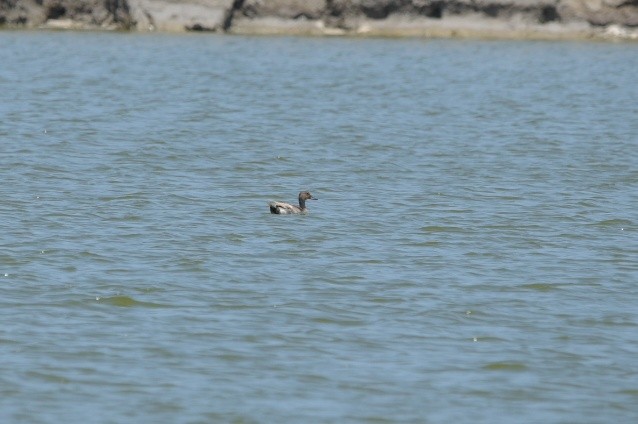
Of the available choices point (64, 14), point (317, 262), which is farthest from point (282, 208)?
point (64, 14)

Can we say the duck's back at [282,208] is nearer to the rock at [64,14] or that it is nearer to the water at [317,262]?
the water at [317,262]

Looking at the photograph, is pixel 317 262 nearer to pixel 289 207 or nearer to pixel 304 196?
pixel 289 207

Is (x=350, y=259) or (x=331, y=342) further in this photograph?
(x=350, y=259)

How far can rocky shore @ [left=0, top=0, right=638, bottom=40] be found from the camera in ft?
161

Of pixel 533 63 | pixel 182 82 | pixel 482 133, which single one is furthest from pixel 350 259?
pixel 533 63

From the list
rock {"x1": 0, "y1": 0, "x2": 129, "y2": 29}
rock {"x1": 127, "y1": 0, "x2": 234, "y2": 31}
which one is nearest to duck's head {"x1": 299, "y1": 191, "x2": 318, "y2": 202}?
rock {"x1": 127, "y1": 0, "x2": 234, "y2": 31}

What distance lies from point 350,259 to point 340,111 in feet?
50.9

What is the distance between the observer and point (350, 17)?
5062cm

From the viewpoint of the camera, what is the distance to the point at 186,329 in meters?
11.3

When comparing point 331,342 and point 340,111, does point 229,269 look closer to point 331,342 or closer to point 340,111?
point 331,342

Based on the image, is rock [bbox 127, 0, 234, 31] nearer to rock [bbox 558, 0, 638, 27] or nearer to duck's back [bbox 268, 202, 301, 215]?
rock [bbox 558, 0, 638, 27]

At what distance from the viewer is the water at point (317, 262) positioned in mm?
9878

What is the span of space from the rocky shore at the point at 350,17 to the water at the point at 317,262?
1841 centimetres

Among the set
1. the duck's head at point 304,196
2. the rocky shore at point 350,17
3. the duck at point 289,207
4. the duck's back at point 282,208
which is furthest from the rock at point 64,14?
the duck's back at point 282,208
